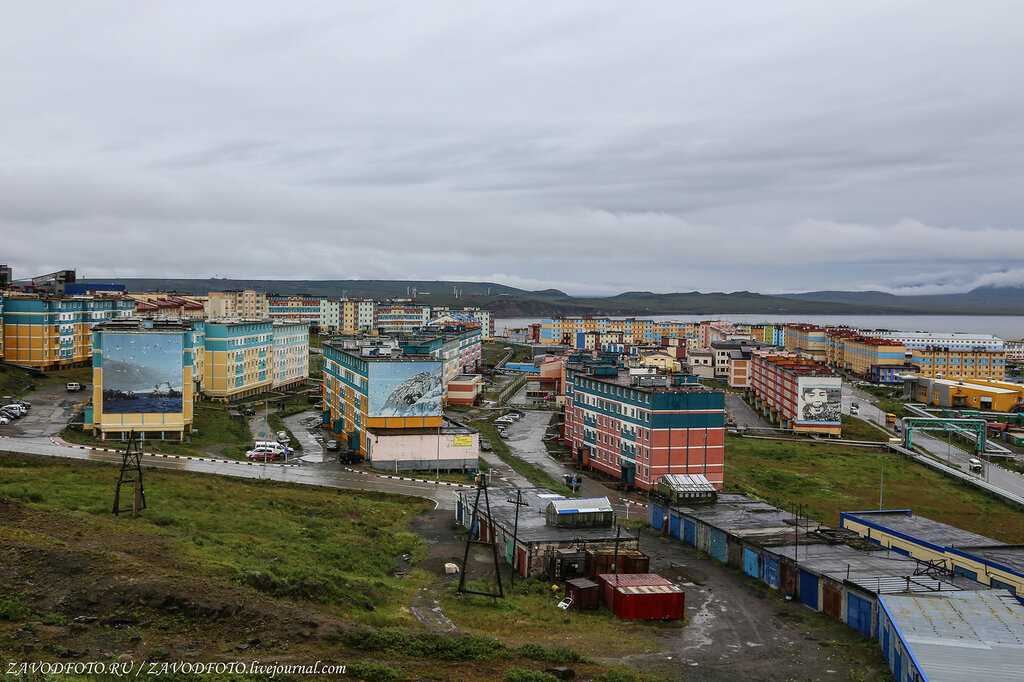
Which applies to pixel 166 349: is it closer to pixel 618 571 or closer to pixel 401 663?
pixel 618 571

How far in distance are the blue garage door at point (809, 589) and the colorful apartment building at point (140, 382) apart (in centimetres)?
3503

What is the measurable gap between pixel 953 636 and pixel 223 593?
1721 cm

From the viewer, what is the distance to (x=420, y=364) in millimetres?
49844

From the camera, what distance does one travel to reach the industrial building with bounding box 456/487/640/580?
28344 millimetres

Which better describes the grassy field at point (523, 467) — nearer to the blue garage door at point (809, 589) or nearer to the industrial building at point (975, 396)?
the blue garage door at point (809, 589)

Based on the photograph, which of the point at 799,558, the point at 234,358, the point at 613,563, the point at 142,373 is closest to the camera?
the point at 799,558

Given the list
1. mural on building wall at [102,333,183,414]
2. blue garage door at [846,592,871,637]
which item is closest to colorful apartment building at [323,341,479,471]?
mural on building wall at [102,333,183,414]

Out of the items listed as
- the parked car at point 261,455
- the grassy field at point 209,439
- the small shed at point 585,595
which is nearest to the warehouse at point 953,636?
the small shed at point 585,595

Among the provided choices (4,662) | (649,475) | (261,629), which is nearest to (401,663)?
(261,629)

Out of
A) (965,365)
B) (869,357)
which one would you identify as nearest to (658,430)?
(869,357)

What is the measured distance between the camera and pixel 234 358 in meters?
66.6

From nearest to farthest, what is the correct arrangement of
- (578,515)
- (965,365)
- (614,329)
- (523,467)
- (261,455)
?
(578,515), (261,455), (523,467), (965,365), (614,329)

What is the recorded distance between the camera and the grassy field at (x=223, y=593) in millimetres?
17828

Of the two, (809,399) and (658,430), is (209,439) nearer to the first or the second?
(658,430)
